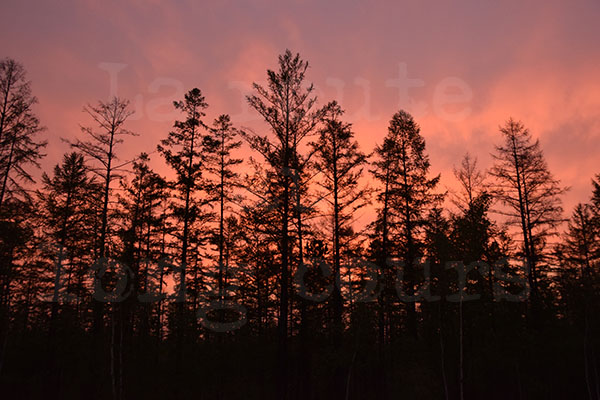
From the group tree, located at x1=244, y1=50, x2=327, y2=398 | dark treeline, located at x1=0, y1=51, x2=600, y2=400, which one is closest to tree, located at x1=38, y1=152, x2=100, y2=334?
dark treeline, located at x1=0, y1=51, x2=600, y2=400

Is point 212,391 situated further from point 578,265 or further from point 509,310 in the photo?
point 578,265

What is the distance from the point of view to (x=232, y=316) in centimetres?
2173

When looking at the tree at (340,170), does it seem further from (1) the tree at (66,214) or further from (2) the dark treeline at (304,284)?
(1) the tree at (66,214)

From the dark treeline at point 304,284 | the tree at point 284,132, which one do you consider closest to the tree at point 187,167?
the dark treeline at point 304,284

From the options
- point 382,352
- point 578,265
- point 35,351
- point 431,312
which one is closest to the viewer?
point 431,312

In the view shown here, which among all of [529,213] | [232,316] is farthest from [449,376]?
[232,316]

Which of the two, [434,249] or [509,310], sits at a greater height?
[434,249]

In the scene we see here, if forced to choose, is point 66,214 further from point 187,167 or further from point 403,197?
point 403,197

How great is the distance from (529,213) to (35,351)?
30.5 meters

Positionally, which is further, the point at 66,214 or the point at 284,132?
the point at 66,214

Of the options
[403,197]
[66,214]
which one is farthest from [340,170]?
[66,214]

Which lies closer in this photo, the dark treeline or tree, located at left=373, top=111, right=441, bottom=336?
the dark treeline

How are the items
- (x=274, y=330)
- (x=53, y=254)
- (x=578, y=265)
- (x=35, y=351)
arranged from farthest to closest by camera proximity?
1. (x=578, y=265)
2. (x=274, y=330)
3. (x=53, y=254)
4. (x=35, y=351)

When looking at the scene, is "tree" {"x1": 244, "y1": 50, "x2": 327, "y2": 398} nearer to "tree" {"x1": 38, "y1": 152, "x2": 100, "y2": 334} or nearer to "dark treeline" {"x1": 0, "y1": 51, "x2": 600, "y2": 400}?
"dark treeline" {"x1": 0, "y1": 51, "x2": 600, "y2": 400}
